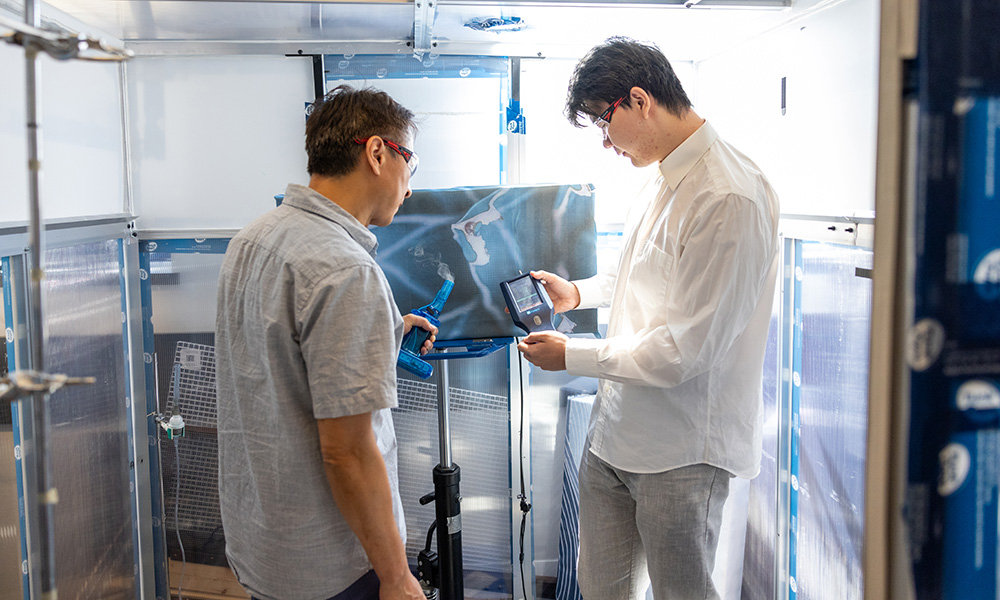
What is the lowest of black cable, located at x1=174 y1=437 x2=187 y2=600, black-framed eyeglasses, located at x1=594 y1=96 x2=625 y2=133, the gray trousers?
black cable, located at x1=174 y1=437 x2=187 y2=600

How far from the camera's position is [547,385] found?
2482 mm

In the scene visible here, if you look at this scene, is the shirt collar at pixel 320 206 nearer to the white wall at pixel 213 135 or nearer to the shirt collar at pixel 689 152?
the shirt collar at pixel 689 152

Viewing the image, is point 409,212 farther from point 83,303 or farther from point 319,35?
point 83,303

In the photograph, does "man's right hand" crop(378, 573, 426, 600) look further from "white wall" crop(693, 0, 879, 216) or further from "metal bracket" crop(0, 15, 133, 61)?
"white wall" crop(693, 0, 879, 216)

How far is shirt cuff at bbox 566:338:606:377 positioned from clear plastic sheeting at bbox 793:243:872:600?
0.62 metres

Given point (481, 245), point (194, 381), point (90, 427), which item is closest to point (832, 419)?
point (481, 245)

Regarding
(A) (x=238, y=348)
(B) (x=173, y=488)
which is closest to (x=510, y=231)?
(A) (x=238, y=348)

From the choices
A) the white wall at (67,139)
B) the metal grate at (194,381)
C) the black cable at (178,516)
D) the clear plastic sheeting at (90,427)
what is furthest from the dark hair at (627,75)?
the black cable at (178,516)

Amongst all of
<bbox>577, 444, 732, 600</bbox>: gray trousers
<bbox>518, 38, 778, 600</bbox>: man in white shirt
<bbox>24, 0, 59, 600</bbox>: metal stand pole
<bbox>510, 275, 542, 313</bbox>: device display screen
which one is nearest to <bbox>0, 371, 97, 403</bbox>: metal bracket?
<bbox>24, 0, 59, 600</bbox>: metal stand pole

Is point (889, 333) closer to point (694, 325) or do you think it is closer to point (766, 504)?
point (694, 325)

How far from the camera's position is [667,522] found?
150 cm

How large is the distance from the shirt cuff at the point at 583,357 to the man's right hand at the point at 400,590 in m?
0.60

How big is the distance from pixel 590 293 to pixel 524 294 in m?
0.23

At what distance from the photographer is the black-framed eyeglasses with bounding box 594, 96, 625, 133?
155cm
